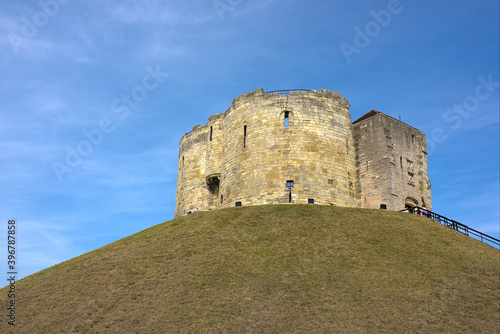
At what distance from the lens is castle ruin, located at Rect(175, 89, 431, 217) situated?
108ft

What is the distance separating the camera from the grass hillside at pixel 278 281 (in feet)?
58.0

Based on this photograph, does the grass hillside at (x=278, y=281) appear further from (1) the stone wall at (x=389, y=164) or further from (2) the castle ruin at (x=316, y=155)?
(1) the stone wall at (x=389, y=164)

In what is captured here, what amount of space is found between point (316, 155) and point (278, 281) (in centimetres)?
1465

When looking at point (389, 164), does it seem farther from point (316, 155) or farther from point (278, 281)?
point (278, 281)

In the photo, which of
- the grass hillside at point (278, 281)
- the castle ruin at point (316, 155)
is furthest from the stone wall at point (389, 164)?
the grass hillside at point (278, 281)

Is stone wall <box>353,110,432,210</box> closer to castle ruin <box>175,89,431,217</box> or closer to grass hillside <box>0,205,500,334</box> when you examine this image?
castle ruin <box>175,89,431,217</box>

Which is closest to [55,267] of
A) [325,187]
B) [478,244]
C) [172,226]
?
[172,226]

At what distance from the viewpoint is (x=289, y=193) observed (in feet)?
107

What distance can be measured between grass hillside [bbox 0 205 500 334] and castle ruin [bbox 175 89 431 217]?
13.7ft

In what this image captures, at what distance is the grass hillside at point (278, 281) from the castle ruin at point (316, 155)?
417 cm

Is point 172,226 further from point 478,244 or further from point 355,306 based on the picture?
point 478,244

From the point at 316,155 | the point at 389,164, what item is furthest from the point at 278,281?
the point at 389,164

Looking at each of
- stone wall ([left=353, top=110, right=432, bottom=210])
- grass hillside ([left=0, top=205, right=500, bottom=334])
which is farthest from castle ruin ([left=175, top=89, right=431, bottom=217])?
grass hillside ([left=0, top=205, right=500, bottom=334])

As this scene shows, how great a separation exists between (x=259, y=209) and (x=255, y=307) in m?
12.2
